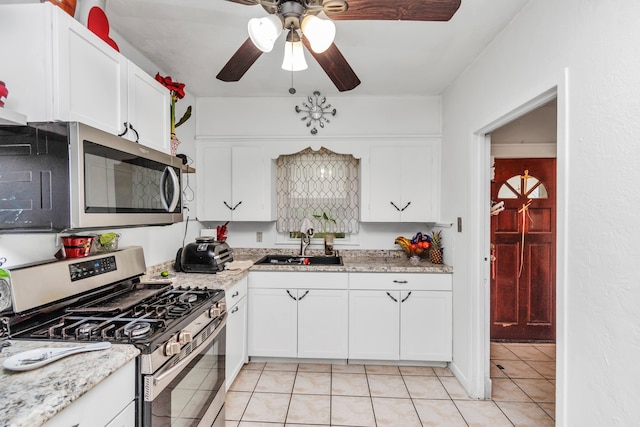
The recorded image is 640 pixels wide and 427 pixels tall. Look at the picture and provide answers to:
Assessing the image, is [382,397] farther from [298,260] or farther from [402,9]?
[402,9]

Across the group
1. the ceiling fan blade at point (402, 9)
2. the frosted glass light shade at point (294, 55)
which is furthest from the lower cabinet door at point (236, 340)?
the ceiling fan blade at point (402, 9)

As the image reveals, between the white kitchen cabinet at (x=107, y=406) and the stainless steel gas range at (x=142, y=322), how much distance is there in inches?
1.4

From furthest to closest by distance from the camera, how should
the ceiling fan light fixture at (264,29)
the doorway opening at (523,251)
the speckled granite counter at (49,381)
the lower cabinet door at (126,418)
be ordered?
the doorway opening at (523,251) → the ceiling fan light fixture at (264,29) → the lower cabinet door at (126,418) → the speckled granite counter at (49,381)

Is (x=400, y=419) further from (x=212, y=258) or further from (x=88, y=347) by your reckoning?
(x=88, y=347)

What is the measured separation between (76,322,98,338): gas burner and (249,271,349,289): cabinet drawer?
1.54m

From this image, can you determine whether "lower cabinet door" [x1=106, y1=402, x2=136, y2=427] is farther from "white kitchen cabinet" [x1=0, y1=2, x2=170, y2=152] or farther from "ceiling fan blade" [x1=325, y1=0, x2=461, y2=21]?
"ceiling fan blade" [x1=325, y1=0, x2=461, y2=21]

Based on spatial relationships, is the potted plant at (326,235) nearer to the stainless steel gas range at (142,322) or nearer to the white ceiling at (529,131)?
the stainless steel gas range at (142,322)

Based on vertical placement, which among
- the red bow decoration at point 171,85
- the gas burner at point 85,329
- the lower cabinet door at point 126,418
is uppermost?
the red bow decoration at point 171,85

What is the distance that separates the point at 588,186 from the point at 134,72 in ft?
7.13

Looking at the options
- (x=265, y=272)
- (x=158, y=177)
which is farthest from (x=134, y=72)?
(x=265, y=272)

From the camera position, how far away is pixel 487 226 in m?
2.29

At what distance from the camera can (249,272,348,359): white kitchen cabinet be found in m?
2.77

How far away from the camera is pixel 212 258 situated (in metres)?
2.43

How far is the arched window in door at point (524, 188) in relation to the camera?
3.33m
